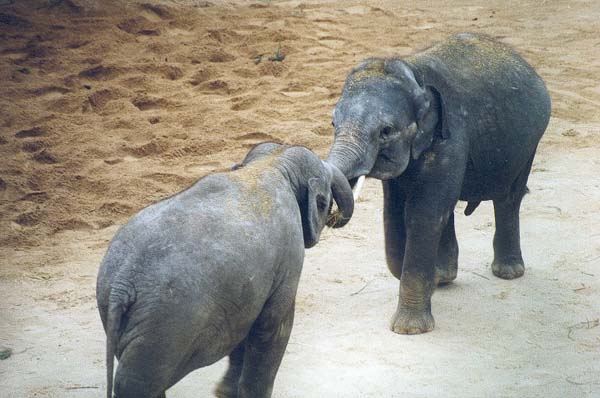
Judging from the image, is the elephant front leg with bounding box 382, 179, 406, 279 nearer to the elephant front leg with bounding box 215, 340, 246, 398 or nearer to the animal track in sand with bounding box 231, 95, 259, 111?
the elephant front leg with bounding box 215, 340, 246, 398

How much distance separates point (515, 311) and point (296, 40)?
6.38m

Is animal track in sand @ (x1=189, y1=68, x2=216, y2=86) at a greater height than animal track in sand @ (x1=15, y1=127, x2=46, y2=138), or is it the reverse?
animal track in sand @ (x1=15, y1=127, x2=46, y2=138)

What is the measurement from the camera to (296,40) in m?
12.2

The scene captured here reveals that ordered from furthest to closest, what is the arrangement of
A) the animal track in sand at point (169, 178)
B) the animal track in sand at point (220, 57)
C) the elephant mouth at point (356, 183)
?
1. the animal track in sand at point (220, 57)
2. the animal track in sand at point (169, 178)
3. the elephant mouth at point (356, 183)

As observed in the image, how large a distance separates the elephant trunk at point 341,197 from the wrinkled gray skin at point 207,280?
1.08 ft

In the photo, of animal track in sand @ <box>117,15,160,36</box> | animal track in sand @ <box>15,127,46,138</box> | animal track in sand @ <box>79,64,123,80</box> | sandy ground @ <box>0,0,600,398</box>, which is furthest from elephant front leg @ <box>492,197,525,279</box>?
animal track in sand @ <box>117,15,160,36</box>

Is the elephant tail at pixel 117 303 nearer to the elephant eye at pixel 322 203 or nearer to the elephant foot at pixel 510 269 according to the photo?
the elephant eye at pixel 322 203

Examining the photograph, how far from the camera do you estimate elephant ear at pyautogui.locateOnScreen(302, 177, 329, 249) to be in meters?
4.91

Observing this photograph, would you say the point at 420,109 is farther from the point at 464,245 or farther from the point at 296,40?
the point at 296,40

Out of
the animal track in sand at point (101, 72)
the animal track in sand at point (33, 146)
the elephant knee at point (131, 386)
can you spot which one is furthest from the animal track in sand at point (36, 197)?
the elephant knee at point (131, 386)

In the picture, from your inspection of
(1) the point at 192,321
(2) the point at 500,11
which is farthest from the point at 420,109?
(2) the point at 500,11

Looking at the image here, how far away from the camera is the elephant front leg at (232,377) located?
5.13 meters

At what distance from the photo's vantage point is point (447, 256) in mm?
6793

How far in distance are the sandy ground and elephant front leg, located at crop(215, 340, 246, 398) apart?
0.37ft
